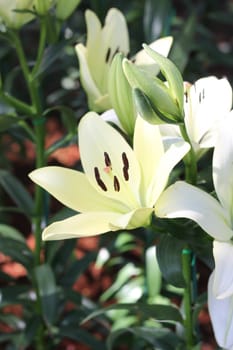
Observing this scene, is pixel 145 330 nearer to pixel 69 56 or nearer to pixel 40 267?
pixel 40 267

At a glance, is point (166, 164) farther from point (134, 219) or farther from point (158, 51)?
point (158, 51)

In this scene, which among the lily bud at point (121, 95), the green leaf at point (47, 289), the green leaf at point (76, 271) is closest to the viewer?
the lily bud at point (121, 95)

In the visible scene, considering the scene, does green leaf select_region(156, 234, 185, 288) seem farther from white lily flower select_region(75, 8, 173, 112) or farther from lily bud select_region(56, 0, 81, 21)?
lily bud select_region(56, 0, 81, 21)

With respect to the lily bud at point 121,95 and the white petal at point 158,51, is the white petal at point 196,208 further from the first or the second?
the white petal at point 158,51

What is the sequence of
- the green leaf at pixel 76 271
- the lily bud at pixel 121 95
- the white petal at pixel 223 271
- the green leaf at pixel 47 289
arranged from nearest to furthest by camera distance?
1. the white petal at pixel 223 271
2. the lily bud at pixel 121 95
3. the green leaf at pixel 47 289
4. the green leaf at pixel 76 271

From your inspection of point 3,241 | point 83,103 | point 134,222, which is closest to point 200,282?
point 83,103

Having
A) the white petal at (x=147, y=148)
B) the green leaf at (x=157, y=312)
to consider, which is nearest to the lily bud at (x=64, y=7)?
the white petal at (x=147, y=148)
